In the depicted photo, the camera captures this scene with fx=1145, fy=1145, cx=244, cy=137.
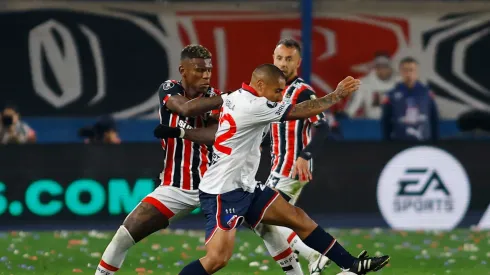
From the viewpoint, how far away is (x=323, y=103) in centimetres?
829

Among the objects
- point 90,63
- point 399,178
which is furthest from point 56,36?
point 399,178

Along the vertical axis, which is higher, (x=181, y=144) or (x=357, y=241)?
(x=181, y=144)

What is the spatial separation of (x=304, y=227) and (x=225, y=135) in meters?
0.98

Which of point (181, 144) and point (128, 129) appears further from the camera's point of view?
point (128, 129)

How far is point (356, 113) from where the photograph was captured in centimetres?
Result: 2000

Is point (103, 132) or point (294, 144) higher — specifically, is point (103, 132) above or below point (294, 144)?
below

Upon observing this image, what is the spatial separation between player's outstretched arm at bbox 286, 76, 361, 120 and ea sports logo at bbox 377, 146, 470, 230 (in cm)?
660

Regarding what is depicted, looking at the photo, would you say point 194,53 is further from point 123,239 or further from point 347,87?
point 123,239

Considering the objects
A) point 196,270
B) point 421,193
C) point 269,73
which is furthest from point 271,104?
point 421,193

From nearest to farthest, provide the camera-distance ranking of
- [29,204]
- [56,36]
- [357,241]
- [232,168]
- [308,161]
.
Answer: [232,168], [308,161], [357,241], [29,204], [56,36]

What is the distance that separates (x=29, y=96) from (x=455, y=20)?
8222mm

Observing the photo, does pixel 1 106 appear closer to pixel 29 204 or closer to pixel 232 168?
pixel 29 204

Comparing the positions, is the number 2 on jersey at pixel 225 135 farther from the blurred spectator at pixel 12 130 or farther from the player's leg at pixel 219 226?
the blurred spectator at pixel 12 130

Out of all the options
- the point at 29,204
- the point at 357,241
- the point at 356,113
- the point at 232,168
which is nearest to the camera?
the point at 232,168
